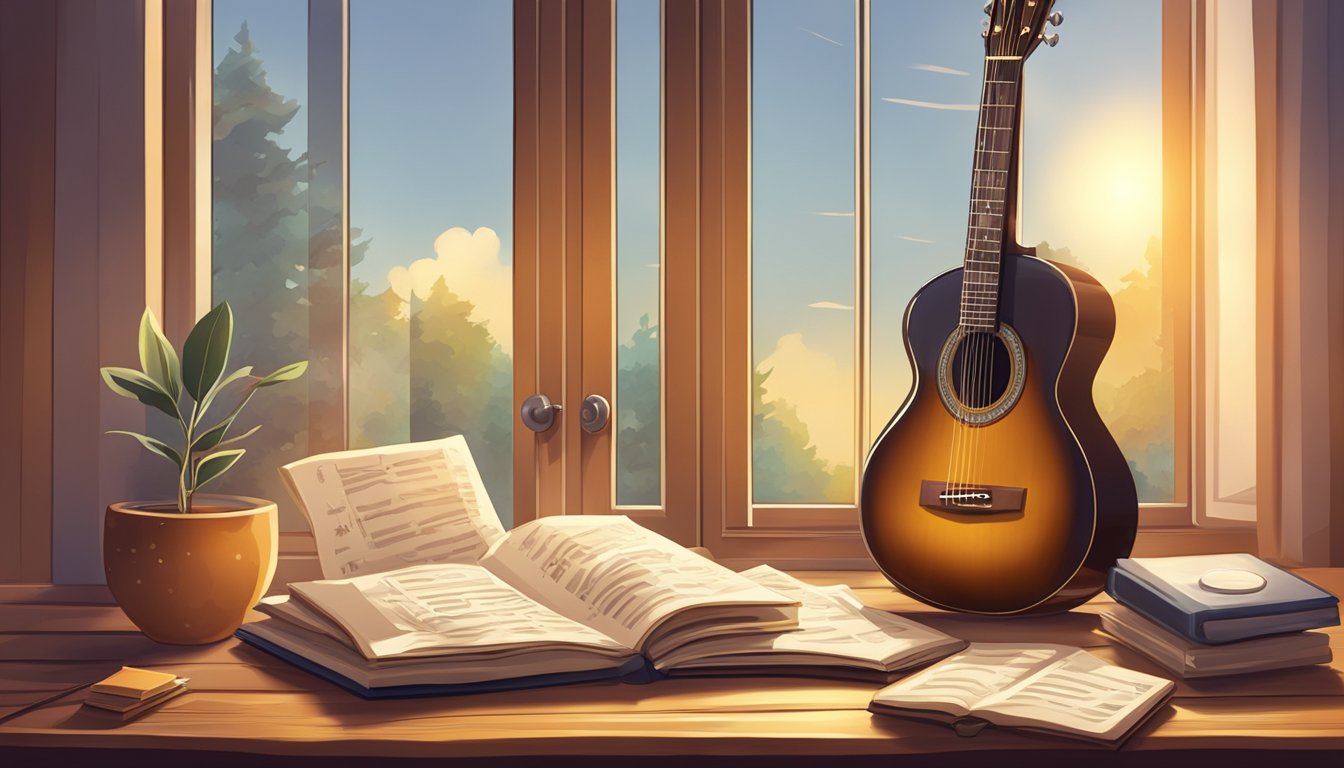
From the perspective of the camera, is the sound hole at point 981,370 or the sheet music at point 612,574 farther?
the sound hole at point 981,370

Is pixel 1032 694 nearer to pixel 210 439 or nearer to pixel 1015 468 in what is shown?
pixel 1015 468

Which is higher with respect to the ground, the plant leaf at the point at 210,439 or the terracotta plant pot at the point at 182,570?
the plant leaf at the point at 210,439

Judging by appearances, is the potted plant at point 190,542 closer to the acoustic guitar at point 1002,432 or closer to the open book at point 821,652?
the open book at point 821,652

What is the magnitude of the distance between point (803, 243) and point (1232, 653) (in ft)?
2.78

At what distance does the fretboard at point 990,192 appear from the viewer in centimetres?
112

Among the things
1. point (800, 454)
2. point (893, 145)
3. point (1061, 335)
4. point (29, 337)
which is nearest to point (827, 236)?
point (893, 145)

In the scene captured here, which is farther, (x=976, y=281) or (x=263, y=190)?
(x=263, y=190)

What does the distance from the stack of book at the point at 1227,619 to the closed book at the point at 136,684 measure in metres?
0.96

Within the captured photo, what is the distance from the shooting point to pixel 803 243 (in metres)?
1.48

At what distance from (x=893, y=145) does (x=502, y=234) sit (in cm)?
66

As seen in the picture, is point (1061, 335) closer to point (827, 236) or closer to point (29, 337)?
point (827, 236)

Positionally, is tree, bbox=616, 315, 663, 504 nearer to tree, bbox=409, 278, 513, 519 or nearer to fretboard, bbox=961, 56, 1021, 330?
tree, bbox=409, 278, 513, 519

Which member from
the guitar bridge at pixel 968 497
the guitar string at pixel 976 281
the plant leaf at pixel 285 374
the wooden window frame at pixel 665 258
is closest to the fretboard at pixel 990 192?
the guitar string at pixel 976 281

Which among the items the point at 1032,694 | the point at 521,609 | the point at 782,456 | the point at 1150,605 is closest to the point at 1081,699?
the point at 1032,694
